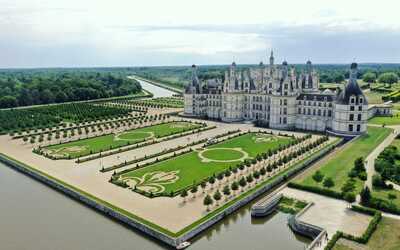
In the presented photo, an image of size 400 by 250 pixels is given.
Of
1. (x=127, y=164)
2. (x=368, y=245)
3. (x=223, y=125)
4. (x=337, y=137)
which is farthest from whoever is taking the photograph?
(x=223, y=125)

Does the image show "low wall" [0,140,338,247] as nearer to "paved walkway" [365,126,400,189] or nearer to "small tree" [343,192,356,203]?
"paved walkway" [365,126,400,189]

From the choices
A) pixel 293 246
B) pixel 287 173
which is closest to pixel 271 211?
pixel 293 246

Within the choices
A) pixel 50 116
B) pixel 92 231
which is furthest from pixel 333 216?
pixel 50 116

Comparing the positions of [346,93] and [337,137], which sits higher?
[346,93]

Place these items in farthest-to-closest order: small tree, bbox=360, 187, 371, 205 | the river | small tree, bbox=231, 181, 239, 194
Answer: small tree, bbox=231, 181, 239, 194, small tree, bbox=360, 187, 371, 205, the river

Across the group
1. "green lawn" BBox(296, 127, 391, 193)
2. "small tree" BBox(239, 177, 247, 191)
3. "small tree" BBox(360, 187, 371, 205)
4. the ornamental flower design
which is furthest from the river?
"green lawn" BBox(296, 127, 391, 193)

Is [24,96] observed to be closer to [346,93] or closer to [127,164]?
[127,164]

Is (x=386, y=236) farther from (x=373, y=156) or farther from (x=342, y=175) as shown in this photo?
(x=373, y=156)

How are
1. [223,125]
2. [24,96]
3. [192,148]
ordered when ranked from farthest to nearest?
[24,96], [223,125], [192,148]
